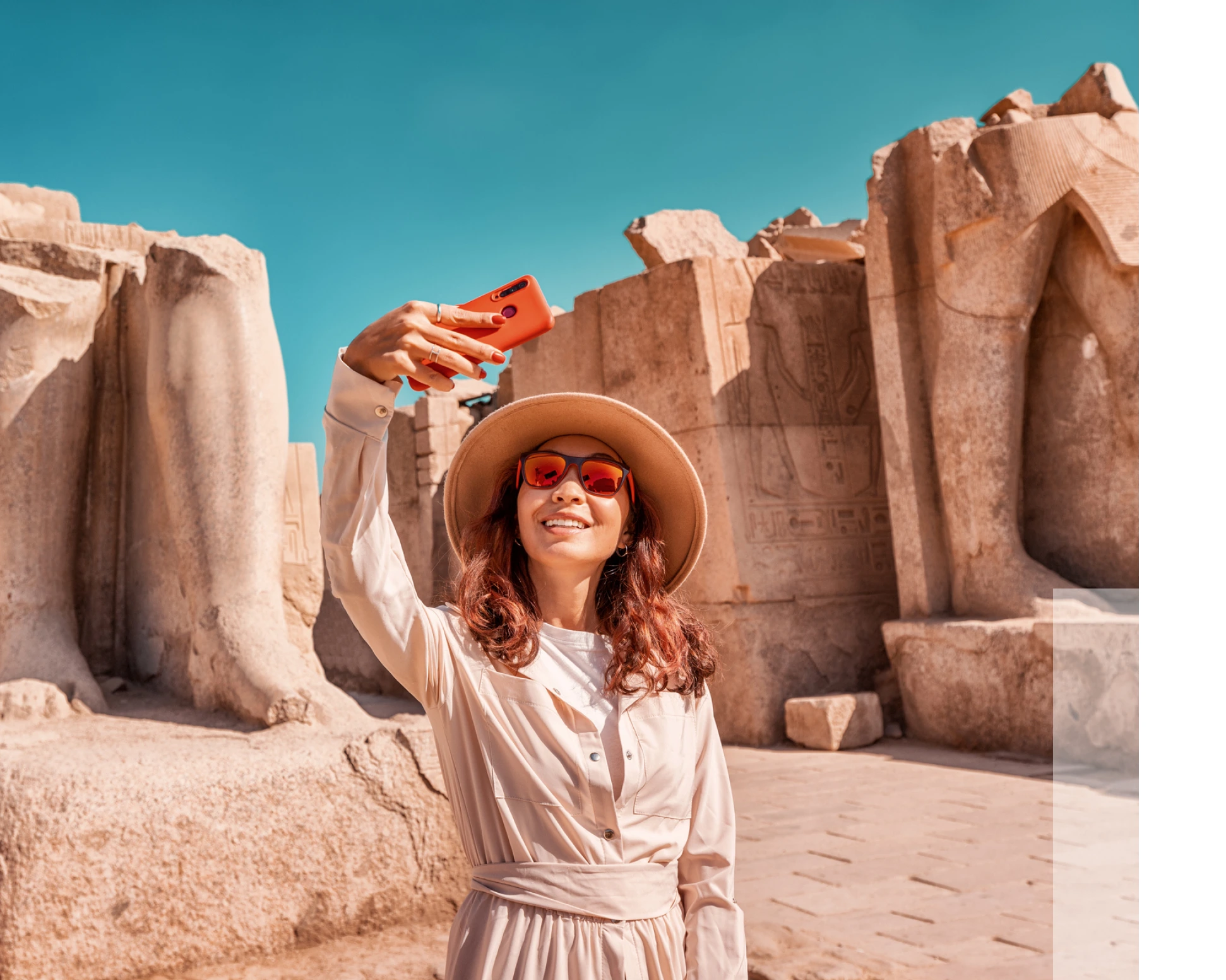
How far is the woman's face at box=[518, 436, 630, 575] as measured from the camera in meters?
1.53

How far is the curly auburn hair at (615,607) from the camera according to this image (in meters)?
1.48

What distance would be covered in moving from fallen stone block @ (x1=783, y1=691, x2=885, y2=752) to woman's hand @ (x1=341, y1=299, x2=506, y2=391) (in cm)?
470

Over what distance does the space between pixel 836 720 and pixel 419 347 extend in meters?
4.78

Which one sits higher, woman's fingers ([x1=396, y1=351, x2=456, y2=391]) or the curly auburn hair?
woman's fingers ([x1=396, y1=351, x2=456, y2=391])

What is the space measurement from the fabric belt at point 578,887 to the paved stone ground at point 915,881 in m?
1.20

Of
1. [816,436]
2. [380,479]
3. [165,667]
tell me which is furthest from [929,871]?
[816,436]

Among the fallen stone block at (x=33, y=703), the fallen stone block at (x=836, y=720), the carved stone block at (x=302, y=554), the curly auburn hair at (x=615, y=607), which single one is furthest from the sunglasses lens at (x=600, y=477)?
the fallen stone block at (x=836, y=720)

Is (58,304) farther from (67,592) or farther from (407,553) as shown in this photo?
(407,553)

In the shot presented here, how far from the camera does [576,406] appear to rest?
166 cm

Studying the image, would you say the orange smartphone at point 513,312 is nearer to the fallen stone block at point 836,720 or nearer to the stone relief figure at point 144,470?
the stone relief figure at point 144,470

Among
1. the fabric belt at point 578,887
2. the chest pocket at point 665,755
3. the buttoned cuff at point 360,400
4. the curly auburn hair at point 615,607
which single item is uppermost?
the buttoned cuff at point 360,400

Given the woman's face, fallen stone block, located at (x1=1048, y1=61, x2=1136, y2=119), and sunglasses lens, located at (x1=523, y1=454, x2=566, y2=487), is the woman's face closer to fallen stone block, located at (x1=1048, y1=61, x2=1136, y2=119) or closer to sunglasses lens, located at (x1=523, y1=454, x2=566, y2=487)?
sunglasses lens, located at (x1=523, y1=454, x2=566, y2=487)

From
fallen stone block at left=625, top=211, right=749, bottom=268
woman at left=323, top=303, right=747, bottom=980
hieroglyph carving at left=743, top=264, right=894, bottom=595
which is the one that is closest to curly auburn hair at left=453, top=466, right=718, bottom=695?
woman at left=323, top=303, right=747, bottom=980

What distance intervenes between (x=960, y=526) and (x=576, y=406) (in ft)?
14.8
